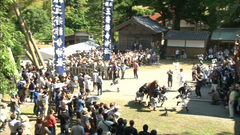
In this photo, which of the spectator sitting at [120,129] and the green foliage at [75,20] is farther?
the green foliage at [75,20]

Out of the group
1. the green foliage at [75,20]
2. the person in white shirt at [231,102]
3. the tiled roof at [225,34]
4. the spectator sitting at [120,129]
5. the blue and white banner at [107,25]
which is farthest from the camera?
the green foliage at [75,20]

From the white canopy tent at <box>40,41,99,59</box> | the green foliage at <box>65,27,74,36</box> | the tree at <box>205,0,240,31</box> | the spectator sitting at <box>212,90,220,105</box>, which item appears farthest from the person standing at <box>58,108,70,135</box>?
the green foliage at <box>65,27,74,36</box>

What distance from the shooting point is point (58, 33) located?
14102 mm

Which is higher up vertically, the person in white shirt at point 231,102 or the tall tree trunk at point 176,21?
the tall tree trunk at point 176,21

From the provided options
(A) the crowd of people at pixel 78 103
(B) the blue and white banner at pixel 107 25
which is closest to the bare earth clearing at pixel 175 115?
(A) the crowd of people at pixel 78 103

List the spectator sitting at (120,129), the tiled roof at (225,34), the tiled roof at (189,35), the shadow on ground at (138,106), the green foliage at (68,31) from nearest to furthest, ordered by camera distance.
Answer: the spectator sitting at (120,129), the shadow on ground at (138,106), the tiled roof at (189,35), the tiled roof at (225,34), the green foliage at (68,31)

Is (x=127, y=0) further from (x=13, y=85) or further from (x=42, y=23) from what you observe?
(x=13, y=85)

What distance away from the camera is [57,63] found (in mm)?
14398

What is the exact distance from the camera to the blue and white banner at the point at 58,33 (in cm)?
1377

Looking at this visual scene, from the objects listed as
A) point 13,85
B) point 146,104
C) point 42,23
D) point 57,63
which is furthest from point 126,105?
point 42,23

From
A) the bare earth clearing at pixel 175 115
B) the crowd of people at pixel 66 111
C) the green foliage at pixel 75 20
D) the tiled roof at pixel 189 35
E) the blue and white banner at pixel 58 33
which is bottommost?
the bare earth clearing at pixel 175 115

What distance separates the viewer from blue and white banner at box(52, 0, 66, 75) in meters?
13.8

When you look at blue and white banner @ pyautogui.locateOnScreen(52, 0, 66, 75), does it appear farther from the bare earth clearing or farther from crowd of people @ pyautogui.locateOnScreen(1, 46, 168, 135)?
the bare earth clearing

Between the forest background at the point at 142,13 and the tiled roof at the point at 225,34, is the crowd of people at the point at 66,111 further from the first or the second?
the tiled roof at the point at 225,34
